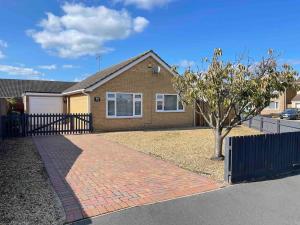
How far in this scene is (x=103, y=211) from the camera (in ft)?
15.8

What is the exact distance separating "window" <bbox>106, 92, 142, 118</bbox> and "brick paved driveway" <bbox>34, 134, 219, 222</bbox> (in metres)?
7.74

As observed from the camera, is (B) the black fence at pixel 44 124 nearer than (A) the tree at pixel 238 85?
No

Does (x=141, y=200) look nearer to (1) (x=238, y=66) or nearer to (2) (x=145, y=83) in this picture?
(1) (x=238, y=66)

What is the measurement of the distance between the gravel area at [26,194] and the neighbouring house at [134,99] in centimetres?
842

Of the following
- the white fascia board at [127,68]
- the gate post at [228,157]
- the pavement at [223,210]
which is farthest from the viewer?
the white fascia board at [127,68]

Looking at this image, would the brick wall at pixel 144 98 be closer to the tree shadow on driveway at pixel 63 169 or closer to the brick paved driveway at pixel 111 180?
the tree shadow on driveway at pixel 63 169

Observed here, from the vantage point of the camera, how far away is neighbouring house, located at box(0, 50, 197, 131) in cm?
1738

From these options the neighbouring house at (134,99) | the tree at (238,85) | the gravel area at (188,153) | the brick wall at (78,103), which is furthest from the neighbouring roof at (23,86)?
the tree at (238,85)

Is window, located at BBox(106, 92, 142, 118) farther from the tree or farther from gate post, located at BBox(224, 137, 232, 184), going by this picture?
gate post, located at BBox(224, 137, 232, 184)

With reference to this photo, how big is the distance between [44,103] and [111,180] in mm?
20384

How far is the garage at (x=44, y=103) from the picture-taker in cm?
2453

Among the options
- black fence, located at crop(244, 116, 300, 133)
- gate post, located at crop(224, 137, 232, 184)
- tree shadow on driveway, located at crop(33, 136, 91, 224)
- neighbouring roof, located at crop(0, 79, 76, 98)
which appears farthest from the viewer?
neighbouring roof, located at crop(0, 79, 76, 98)

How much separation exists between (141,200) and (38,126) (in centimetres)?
1160

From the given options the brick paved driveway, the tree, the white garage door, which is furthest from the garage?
the tree
